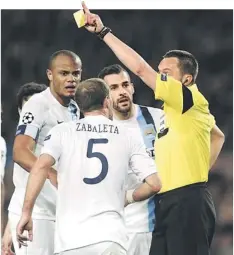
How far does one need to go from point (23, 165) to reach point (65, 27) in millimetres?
6387

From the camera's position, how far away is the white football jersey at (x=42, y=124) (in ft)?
20.2

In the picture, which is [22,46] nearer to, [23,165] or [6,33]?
[6,33]

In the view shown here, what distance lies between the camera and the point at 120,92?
256 inches

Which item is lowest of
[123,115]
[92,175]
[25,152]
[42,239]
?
[42,239]

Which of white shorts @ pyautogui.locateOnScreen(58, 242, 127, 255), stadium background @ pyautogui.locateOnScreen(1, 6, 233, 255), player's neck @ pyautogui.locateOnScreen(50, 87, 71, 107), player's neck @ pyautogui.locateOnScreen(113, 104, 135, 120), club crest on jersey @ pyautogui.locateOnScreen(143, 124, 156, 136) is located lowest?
white shorts @ pyautogui.locateOnScreen(58, 242, 127, 255)

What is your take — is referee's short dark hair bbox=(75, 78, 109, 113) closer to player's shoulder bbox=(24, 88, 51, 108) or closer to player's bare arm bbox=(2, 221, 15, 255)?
player's shoulder bbox=(24, 88, 51, 108)

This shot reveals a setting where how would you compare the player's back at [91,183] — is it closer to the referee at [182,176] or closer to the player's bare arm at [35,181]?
the player's bare arm at [35,181]

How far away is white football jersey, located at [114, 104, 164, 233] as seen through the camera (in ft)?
20.6

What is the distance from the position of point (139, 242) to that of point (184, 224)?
612 mm

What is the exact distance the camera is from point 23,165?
589 centimetres

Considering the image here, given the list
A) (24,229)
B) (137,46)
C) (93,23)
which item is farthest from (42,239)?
(137,46)

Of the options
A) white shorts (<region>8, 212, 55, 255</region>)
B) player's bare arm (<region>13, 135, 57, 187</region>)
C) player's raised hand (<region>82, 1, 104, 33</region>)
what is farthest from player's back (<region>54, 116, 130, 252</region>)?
white shorts (<region>8, 212, 55, 255</region>)

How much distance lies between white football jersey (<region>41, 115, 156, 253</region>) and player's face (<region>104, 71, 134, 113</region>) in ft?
4.62

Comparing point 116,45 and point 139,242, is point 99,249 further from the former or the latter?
point 139,242
